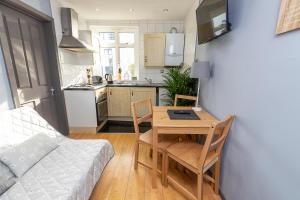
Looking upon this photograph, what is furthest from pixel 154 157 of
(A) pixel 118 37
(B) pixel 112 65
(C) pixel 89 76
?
(A) pixel 118 37

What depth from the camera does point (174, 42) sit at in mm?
3506

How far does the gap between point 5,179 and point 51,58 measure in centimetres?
206

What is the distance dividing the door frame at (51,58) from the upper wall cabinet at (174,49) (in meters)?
2.34

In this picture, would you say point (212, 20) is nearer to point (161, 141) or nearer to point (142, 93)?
point (161, 141)

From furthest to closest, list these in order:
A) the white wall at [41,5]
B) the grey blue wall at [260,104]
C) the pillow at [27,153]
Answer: the white wall at [41,5]
the pillow at [27,153]
the grey blue wall at [260,104]

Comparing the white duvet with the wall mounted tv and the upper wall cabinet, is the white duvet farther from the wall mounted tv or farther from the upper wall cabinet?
the upper wall cabinet

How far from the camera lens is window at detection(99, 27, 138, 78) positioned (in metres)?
3.97

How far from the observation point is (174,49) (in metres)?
3.54

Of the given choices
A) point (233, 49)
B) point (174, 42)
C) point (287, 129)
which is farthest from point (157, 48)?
point (287, 129)

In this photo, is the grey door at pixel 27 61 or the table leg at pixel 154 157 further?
the grey door at pixel 27 61

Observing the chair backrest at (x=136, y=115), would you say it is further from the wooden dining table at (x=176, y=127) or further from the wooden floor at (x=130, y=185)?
the wooden floor at (x=130, y=185)

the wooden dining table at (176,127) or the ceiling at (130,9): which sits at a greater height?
the ceiling at (130,9)

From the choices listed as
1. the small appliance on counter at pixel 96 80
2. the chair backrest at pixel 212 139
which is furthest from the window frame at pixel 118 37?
the chair backrest at pixel 212 139

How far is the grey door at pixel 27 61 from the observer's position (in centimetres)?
173
